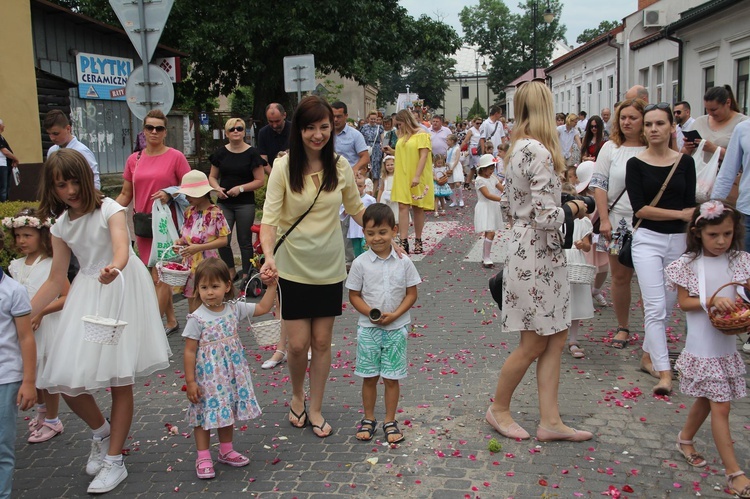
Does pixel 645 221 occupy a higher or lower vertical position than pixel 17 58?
lower

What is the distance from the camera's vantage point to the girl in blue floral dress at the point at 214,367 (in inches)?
170

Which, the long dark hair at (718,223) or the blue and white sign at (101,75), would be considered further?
the blue and white sign at (101,75)

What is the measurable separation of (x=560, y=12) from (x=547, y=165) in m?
115

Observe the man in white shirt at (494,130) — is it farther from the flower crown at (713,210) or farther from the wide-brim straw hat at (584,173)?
the flower crown at (713,210)

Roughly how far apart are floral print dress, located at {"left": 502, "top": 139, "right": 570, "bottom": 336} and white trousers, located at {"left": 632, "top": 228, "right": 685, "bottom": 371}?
1.11 m

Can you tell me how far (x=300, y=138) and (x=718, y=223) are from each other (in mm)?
2531

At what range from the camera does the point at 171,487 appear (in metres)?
4.30

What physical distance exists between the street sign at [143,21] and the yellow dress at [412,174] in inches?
172

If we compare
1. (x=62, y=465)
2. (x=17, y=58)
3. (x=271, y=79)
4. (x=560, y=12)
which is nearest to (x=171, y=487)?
(x=62, y=465)

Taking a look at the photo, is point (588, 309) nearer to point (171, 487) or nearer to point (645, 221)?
point (645, 221)

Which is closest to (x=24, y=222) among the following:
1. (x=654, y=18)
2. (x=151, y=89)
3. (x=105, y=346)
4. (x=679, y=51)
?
(x=105, y=346)

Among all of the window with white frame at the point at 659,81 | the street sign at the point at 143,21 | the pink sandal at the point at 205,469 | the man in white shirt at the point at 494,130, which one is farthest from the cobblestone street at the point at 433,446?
the window with white frame at the point at 659,81

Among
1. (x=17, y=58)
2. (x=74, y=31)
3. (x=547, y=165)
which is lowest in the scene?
(x=547, y=165)

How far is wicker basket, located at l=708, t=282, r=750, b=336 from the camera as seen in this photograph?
12.8 ft
